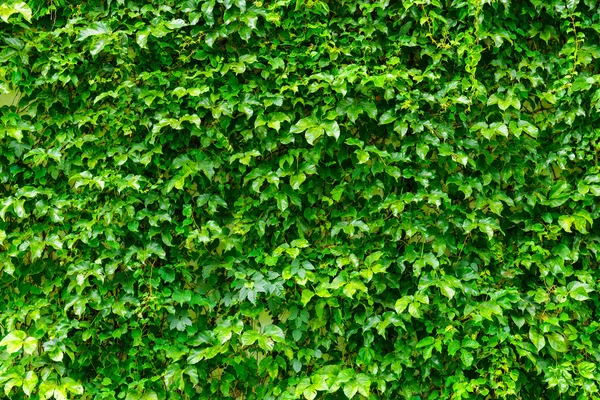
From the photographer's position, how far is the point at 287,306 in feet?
7.70

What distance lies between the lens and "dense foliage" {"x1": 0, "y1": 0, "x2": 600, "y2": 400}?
2.27m

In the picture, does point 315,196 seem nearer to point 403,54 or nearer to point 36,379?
point 403,54

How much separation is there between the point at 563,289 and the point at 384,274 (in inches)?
28.6

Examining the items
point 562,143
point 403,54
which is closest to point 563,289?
point 562,143

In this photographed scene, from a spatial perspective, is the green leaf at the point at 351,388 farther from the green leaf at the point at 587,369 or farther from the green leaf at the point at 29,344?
the green leaf at the point at 29,344

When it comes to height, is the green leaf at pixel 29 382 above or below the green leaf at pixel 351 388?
below

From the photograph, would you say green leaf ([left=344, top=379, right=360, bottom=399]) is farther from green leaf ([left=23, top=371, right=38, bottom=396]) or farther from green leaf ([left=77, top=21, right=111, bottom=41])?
green leaf ([left=77, top=21, right=111, bottom=41])

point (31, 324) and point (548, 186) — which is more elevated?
point (548, 186)

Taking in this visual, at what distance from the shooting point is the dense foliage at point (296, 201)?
2271mm

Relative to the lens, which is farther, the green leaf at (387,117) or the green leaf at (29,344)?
the green leaf at (387,117)

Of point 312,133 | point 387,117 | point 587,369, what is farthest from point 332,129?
point 587,369

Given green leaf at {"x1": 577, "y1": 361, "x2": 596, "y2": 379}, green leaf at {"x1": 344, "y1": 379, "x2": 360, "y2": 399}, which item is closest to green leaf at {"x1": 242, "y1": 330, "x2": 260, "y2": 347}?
green leaf at {"x1": 344, "y1": 379, "x2": 360, "y2": 399}

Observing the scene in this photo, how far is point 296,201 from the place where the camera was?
232 cm

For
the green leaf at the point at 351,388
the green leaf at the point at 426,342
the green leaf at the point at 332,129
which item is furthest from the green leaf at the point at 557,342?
the green leaf at the point at 332,129
